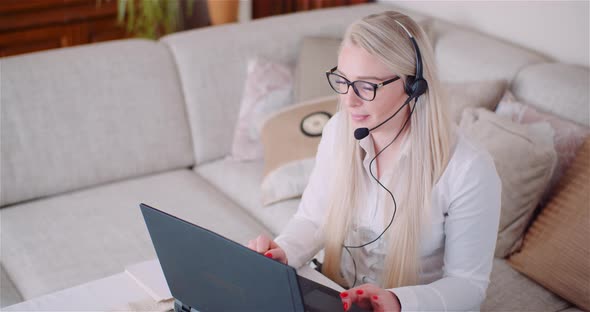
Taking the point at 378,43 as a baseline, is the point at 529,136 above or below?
below

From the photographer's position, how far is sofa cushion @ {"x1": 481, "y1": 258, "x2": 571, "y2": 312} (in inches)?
66.8

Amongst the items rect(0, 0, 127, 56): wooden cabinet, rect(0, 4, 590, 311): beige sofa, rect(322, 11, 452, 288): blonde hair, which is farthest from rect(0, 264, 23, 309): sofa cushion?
rect(0, 0, 127, 56): wooden cabinet

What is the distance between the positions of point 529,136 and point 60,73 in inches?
57.3

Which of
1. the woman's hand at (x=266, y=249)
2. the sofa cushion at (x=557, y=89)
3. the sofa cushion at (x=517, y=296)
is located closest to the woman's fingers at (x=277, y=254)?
the woman's hand at (x=266, y=249)

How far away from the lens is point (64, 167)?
2.26 metres

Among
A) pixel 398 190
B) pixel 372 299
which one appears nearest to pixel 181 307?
pixel 372 299

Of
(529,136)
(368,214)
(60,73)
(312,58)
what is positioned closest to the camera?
(368,214)

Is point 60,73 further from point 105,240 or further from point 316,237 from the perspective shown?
point 316,237

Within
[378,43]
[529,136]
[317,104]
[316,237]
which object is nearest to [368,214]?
[316,237]

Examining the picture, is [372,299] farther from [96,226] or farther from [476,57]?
[476,57]

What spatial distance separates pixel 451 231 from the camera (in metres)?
1.39

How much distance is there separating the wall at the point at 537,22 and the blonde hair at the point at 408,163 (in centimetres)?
103

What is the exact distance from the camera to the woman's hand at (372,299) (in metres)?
1.19

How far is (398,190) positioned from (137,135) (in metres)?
1.20
